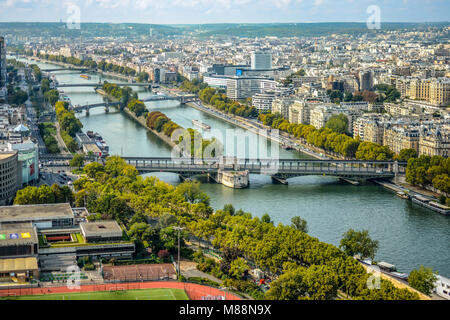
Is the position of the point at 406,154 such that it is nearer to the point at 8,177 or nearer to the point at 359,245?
the point at 359,245

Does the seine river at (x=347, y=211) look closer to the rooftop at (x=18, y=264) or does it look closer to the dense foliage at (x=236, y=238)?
the dense foliage at (x=236, y=238)

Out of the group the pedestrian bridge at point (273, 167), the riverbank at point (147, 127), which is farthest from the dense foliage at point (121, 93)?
the pedestrian bridge at point (273, 167)

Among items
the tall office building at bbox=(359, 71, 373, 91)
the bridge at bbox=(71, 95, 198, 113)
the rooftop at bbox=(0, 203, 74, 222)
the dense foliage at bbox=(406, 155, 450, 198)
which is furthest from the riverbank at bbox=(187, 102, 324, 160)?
the rooftop at bbox=(0, 203, 74, 222)

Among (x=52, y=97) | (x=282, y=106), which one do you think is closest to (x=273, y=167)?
(x=282, y=106)

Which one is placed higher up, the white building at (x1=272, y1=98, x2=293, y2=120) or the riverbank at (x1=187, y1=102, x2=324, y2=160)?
the white building at (x1=272, y1=98, x2=293, y2=120)

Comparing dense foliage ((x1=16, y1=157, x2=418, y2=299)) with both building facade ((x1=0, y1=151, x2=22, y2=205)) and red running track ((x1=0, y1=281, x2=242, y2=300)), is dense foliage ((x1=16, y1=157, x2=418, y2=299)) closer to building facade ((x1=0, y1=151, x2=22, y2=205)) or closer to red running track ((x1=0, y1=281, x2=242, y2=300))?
red running track ((x1=0, y1=281, x2=242, y2=300))

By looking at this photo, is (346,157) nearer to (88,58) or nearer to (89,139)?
(89,139)

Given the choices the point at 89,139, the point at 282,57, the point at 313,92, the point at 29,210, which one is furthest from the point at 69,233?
the point at 282,57
